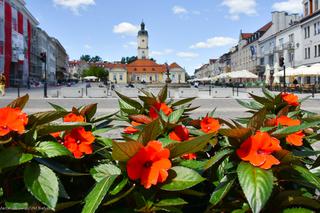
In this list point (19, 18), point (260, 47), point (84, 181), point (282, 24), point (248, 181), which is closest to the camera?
point (248, 181)

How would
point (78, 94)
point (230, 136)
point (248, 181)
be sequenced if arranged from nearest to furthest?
point (248, 181) → point (230, 136) → point (78, 94)

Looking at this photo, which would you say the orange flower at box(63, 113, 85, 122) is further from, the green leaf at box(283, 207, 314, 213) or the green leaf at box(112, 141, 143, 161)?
the green leaf at box(283, 207, 314, 213)

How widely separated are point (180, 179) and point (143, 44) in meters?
170

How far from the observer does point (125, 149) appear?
4.81 feet

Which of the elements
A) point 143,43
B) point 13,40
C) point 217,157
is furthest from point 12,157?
point 143,43

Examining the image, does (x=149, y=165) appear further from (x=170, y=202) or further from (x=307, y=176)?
(x=307, y=176)

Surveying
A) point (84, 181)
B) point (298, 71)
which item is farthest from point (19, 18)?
point (84, 181)

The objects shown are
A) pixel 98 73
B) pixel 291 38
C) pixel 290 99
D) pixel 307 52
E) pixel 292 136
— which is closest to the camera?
pixel 292 136

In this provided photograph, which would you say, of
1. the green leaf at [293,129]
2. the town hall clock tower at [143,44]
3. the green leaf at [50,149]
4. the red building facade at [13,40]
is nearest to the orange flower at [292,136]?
the green leaf at [293,129]

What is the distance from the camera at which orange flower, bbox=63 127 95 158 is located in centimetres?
177

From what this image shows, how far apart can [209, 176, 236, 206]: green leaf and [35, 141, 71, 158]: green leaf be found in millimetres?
591

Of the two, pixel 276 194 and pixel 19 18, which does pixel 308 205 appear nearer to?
pixel 276 194

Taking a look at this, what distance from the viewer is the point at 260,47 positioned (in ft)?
273

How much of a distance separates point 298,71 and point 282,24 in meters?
43.1
